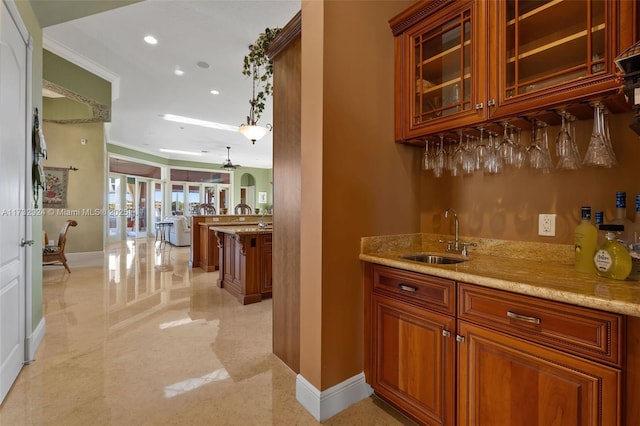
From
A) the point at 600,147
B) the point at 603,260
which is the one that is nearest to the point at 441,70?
the point at 600,147

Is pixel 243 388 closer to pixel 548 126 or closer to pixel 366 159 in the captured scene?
pixel 366 159

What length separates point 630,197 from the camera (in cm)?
146

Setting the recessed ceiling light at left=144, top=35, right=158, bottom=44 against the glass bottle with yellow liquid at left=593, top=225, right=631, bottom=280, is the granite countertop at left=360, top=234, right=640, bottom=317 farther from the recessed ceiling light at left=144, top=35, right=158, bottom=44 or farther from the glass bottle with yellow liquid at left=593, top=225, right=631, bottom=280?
the recessed ceiling light at left=144, top=35, right=158, bottom=44

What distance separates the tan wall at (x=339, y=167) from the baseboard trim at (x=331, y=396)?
43 mm

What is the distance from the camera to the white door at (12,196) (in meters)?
1.88

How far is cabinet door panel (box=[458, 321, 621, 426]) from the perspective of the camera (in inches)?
40.7

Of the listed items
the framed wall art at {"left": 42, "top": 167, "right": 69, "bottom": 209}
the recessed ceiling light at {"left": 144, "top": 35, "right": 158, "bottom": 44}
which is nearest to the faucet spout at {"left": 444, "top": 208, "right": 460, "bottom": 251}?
the recessed ceiling light at {"left": 144, "top": 35, "right": 158, "bottom": 44}

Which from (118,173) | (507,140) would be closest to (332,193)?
(507,140)

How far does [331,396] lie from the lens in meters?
1.77

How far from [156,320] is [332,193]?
268 centimetres

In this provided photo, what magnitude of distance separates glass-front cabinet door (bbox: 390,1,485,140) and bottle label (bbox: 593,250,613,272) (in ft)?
2.78

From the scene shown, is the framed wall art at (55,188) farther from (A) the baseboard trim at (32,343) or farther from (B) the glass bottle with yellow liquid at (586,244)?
(B) the glass bottle with yellow liquid at (586,244)

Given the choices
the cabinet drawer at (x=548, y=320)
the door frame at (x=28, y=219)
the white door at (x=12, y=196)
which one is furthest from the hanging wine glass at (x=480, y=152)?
the door frame at (x=28, y=219)

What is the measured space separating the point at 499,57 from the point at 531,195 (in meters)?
0.82
